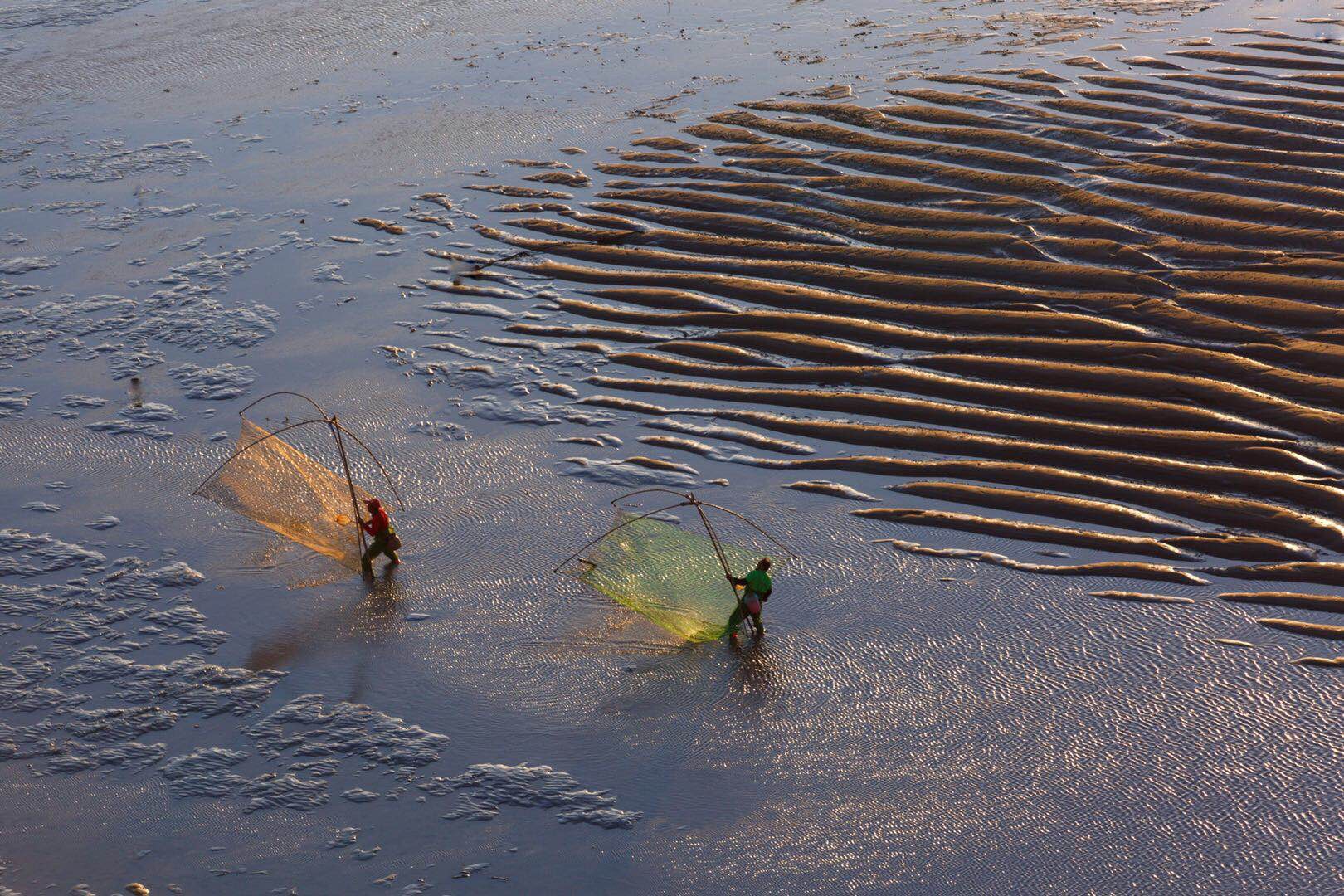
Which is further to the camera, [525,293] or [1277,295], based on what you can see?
[525,293]

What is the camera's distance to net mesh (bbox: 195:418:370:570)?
11.5 m

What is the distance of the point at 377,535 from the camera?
36.7ft

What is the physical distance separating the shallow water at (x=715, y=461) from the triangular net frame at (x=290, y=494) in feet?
0.97

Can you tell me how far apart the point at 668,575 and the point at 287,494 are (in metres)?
3.61

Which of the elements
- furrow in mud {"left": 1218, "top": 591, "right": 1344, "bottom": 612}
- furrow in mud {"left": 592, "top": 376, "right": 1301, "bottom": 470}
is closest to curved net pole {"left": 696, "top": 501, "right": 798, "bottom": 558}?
furrow in mud {"left": 592, "top": 376, "right": 1301, "bottom": 470}

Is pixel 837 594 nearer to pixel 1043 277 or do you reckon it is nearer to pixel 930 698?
pixel 930 698

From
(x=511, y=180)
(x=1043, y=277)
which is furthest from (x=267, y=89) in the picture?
(x=1043, y=277)

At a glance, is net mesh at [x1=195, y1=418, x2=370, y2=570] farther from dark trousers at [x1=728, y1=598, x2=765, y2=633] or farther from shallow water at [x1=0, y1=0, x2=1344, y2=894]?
dark trousers at [x1=728, y1=598, x2=765, y2=633]

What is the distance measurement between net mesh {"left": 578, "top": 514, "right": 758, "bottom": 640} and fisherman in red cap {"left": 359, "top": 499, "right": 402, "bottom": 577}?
5.59ft

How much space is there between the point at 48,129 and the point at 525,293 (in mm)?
11611

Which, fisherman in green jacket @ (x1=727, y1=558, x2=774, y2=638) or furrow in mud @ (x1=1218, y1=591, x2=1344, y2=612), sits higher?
fisherman in green jacket @ (x1=727, y1=558, x2=774, y2=638)

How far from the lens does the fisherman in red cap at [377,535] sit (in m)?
11.1

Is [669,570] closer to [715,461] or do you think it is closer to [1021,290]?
[715,461]

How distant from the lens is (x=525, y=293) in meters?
16.0
